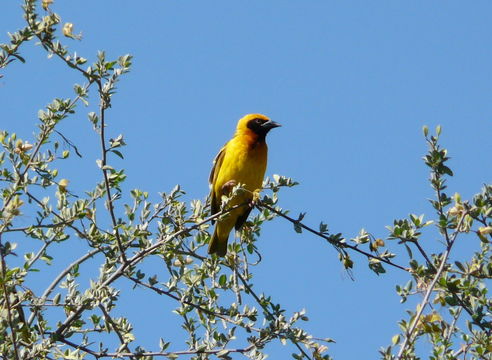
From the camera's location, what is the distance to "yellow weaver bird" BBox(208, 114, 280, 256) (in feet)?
19.9

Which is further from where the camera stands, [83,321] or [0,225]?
[83,321]

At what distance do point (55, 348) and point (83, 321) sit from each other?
0.40m

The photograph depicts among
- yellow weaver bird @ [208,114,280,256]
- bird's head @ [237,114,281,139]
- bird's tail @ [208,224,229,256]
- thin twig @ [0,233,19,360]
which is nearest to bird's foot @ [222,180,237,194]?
yellow weaver bird @ [208,114,280,256]

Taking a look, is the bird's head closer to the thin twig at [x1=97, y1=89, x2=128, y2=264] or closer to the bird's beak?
the bird's beak

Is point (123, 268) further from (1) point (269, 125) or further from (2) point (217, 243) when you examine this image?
(1) point (269, 125)

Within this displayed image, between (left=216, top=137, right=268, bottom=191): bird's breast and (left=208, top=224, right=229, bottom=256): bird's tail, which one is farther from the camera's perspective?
(left=208, top=224, right=229, bottom=256): bird's tail

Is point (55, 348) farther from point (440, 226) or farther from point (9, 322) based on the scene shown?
point (440, 226)

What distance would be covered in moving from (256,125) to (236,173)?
704mm

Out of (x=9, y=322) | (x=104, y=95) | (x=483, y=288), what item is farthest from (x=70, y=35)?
(x=483, y=288)

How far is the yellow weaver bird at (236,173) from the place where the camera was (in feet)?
19.9

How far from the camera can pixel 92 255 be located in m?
4.29

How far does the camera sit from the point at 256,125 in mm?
6648

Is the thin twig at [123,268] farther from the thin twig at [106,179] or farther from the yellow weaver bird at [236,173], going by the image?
the yellow weaver bird at [236,173]

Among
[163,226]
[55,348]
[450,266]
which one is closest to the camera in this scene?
[450,266]
